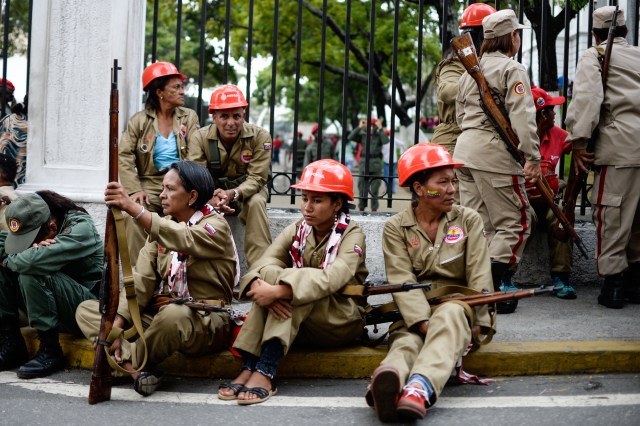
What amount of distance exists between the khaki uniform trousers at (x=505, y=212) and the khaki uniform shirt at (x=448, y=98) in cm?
73

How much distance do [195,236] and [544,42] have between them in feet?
12.2

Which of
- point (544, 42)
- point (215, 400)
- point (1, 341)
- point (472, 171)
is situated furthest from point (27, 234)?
point (544, 42)

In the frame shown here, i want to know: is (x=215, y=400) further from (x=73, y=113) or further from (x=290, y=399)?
(x=73, y=113)

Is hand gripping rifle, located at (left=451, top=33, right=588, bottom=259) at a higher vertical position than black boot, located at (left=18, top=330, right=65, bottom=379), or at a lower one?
higher

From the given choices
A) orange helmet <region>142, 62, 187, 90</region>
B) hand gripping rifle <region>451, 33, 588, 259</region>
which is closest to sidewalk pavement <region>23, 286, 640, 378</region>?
hand gripping rifle <region>451, 33, 588, 259</region>

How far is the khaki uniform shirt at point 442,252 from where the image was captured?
16.2ft

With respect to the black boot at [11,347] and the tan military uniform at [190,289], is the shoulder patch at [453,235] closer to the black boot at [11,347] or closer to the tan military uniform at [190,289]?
the tan military uniform at [190,289]

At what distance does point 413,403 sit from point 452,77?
3.41m

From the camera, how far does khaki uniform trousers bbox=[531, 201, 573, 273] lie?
663 cm

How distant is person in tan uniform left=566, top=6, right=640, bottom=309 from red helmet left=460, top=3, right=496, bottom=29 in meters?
0.79

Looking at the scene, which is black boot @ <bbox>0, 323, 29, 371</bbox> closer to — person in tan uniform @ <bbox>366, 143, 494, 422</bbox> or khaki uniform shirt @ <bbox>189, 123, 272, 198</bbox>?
khaki uniform shirt @ <bbox>189, 123, 272, 198</bbox>

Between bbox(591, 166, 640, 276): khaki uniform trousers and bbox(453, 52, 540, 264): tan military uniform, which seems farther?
bbox(591, 166, 640, 276): khaki uniform trousers

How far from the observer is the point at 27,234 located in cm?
535

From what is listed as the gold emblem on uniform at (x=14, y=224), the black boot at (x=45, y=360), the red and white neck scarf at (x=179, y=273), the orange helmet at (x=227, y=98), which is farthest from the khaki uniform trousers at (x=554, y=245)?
the gold emblem on uniform at (x=14, y=224)
